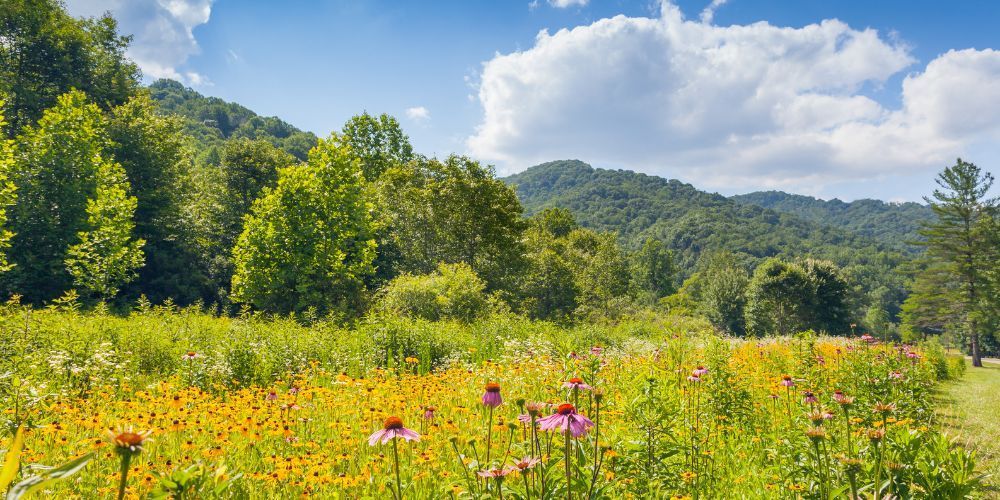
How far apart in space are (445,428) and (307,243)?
13.7 meters

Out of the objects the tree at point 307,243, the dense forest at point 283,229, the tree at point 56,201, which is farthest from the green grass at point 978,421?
the tree at point 56,201

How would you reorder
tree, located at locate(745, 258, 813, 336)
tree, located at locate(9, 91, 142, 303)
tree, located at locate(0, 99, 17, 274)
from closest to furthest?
tree, located at locate(0, 99, 17, 274), tree, located at locate(9, 91, 142, 303), tree, located at locate(745, 258, 813, 336)

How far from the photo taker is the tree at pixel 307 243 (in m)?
16.1

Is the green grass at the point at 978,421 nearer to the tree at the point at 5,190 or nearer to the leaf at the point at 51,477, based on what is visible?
the leaf at the point at 51,477

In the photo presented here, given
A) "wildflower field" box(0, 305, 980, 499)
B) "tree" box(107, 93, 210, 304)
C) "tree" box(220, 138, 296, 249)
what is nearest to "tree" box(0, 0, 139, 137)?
"tree" box(107, 93, 210, 304)

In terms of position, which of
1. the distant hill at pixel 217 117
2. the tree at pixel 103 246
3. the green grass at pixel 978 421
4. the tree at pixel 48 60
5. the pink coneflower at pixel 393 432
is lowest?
the green grass at pixel 978 421

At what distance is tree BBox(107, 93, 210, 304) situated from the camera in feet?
67.0

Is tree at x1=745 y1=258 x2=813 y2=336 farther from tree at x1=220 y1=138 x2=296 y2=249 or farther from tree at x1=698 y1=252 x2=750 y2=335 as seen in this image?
tree at x1=220 y1=138 x2=296 y2=249

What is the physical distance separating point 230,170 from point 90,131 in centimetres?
602

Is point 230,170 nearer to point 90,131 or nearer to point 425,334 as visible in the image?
point 90,131

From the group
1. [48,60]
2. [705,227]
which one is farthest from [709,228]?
[48,60]

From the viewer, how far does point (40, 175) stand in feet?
54.0

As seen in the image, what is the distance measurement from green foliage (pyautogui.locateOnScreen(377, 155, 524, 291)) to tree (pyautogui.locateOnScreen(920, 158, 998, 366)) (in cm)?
2776

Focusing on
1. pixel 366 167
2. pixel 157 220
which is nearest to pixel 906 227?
pixel 366 167
